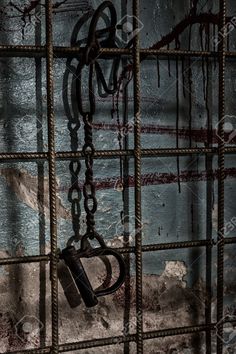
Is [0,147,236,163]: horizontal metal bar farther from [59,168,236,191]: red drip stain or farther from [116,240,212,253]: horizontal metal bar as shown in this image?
[116,240,212,253]: horizontal metal bar

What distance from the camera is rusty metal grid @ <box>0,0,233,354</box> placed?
1326 millimetres

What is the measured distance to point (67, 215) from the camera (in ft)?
4.76

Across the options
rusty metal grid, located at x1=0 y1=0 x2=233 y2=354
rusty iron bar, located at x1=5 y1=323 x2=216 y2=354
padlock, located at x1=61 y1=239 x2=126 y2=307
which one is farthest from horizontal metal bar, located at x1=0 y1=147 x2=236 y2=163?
rusty iron bar, located at x1=5 y1=323 x2=216 y2=354

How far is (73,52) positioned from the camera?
1.36 metres

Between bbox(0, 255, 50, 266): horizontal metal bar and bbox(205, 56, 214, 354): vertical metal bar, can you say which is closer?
bbox(0, 255, 50, 266): horizontal metal bar

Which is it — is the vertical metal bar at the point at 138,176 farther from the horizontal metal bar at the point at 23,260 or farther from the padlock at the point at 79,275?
the horizontal metal bar at the point at 23,260

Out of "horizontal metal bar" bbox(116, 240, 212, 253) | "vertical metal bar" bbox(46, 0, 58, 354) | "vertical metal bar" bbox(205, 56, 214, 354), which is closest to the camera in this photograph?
"vertical metal bar" bbox(46, 0, 58, 354)

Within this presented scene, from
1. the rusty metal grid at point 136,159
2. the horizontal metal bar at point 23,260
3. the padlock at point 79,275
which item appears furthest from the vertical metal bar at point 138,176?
the horizontal metal bar at point 23,260

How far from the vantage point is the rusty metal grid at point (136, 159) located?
1326 millimetres

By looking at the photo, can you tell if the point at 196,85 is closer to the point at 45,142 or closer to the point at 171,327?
the point at 45,142

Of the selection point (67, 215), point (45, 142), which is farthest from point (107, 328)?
point (45, 142)

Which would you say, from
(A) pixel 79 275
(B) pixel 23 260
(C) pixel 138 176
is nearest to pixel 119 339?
(A) pixel 79 275

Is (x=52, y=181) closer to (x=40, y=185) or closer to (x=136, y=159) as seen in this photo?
(x=40, y=185)

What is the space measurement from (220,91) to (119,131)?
324mm
